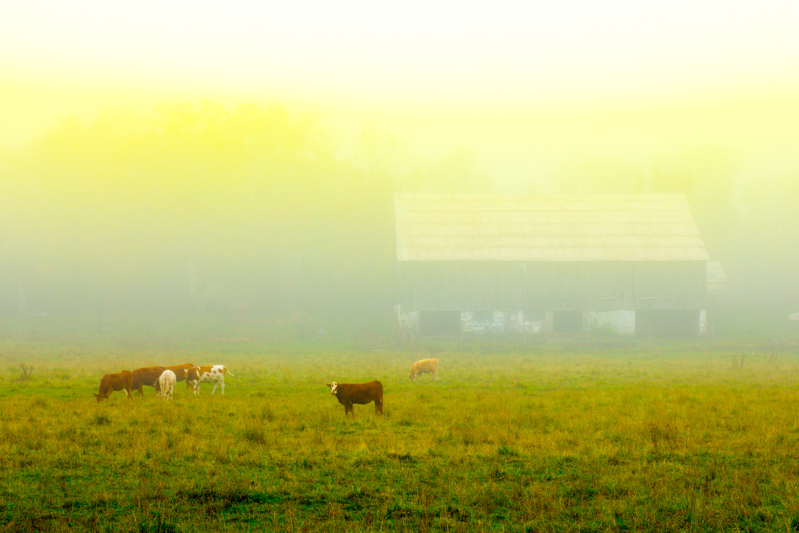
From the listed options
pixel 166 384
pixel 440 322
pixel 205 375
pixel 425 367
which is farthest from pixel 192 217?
pixel 166 384

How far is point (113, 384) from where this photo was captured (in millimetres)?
16484

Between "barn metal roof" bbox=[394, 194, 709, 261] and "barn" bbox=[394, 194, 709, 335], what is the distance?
3.5 inches

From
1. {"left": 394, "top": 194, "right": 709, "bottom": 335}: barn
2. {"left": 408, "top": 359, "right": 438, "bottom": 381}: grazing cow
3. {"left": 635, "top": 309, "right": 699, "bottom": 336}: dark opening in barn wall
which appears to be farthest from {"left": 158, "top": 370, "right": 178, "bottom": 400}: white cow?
{"left": 635, "top": 309, "right": 699, "bottom": 336}: dark opening in barn wall

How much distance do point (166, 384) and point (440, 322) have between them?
91.3 feet

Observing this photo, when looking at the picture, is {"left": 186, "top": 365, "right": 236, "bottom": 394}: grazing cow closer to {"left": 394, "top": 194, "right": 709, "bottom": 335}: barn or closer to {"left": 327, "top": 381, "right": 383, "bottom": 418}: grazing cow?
{"left": 327, "top": 381, "right": 383, "bottom": 418}: grazing cow

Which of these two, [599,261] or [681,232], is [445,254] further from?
[681,232]

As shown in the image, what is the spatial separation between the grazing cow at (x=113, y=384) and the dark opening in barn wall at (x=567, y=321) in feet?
102

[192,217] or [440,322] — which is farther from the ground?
[192,217]

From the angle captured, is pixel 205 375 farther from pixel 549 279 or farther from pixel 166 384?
pixel 549 279

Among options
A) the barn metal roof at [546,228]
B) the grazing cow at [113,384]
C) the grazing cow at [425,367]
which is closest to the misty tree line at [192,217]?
the barn metal roof at [546,228]

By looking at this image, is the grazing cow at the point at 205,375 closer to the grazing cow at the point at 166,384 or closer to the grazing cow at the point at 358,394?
the grazing cow at the point at 166,384

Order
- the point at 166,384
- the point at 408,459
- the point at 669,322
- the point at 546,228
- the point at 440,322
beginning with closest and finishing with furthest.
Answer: the point at 408,459
the point at 166,384
the point at 440,322
the point at 669,322
the point at 546,228

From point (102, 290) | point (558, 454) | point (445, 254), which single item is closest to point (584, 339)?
point (445, 254)

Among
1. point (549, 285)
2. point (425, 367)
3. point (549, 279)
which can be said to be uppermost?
point (549, 279)
